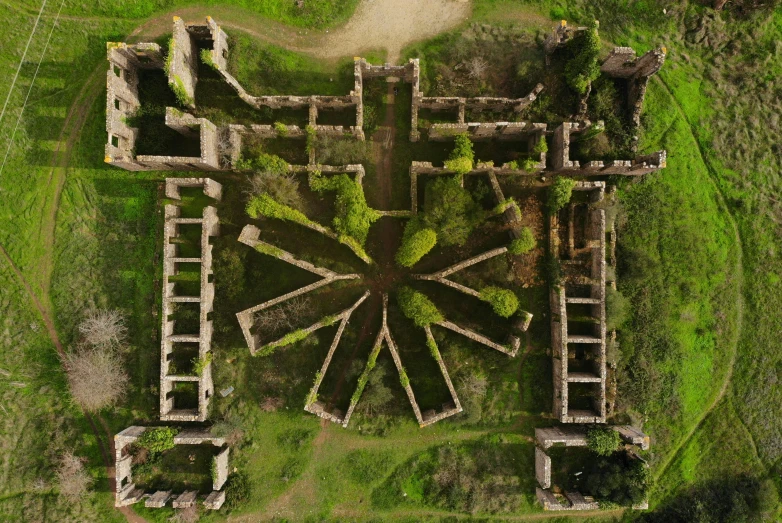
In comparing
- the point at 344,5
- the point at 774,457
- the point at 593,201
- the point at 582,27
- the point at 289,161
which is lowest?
the point at 774,457

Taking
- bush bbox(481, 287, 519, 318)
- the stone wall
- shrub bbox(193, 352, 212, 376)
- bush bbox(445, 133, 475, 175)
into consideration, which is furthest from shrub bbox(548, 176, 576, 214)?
shrub bbox(193, 352, 212, 376)

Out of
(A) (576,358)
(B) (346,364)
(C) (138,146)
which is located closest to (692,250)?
(A) (576,358)

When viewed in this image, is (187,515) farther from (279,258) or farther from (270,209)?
(270,209)

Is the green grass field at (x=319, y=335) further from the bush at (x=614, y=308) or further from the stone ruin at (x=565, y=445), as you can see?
the bush at (x=614, y=308)

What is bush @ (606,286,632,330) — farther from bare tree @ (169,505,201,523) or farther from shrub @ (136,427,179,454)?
bare tree @ (169,505,201,523)

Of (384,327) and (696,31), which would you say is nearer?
(384,327)

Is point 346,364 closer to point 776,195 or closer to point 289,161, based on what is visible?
point 289,161
